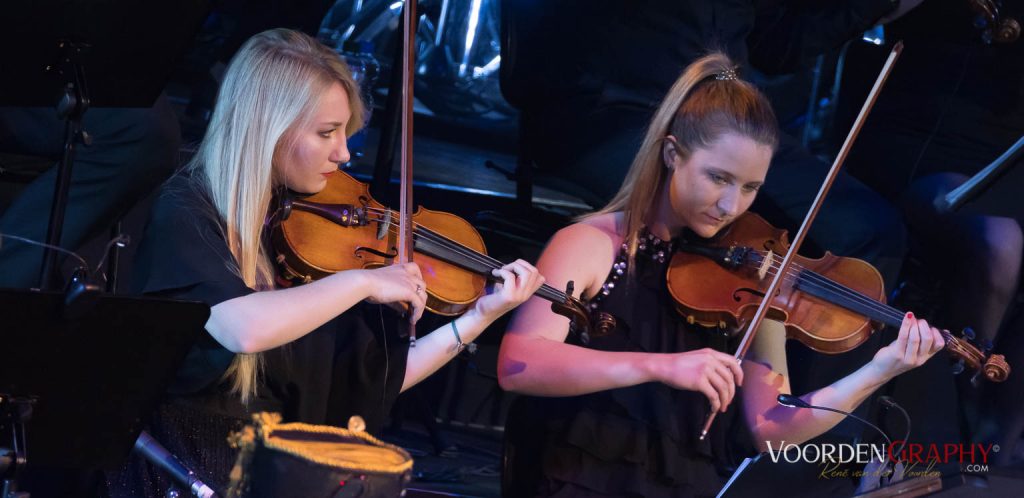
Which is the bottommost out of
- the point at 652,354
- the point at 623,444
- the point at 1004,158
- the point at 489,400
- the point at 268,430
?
the point at 489,400

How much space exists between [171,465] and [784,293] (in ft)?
4.38

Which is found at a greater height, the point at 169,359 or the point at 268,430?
the point at 268,430

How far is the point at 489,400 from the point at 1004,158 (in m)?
1.58

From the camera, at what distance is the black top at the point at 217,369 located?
79.3 inches

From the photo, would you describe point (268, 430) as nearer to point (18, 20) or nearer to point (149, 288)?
point (149, 288)

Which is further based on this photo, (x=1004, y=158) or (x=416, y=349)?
(x=1004, y=158)

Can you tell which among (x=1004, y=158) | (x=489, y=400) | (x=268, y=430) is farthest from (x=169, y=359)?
(x=1004, y=158)

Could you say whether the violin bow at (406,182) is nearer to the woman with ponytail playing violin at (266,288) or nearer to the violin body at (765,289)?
the woman with ponytail playing violin at (266,288)

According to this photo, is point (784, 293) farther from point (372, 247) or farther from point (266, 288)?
point (266, 288)

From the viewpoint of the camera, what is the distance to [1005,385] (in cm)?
319

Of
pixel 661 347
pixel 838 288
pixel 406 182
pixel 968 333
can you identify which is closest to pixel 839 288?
pixel 838 288

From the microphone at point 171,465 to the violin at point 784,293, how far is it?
1.07 metres

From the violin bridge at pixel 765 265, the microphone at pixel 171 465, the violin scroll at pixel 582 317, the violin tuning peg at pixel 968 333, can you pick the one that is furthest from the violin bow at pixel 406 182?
the violin tuning peg at pixel 968 333

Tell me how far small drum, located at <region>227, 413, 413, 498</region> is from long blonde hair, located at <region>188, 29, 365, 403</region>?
0.99m
